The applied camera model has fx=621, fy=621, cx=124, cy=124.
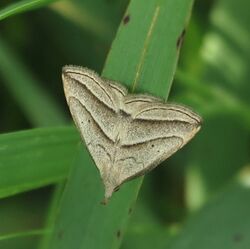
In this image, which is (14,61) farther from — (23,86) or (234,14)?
(234,14)

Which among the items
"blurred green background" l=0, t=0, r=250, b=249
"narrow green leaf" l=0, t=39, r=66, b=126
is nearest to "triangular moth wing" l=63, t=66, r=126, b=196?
"blurred green background" l=0, t=0, r=250, b=249

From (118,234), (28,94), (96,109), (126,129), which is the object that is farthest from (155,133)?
(28,94)

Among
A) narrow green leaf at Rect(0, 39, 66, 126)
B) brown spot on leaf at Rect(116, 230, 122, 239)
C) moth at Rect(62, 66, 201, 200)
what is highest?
moth at Rect(62, 66, 201, 200)

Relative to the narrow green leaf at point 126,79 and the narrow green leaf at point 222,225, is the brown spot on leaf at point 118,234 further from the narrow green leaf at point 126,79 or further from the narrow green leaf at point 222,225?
the narrow green leaf at point 222,225

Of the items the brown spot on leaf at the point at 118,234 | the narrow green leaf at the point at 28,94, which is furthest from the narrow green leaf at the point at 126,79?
the narrow green leaf at the point at 28,94

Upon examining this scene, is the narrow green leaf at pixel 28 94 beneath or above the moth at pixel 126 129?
beneath

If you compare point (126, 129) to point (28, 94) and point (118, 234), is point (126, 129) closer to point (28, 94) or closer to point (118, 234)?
point (118, 234)

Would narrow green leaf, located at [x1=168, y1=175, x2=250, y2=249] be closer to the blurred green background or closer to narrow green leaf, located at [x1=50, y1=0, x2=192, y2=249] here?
the blurred green background
